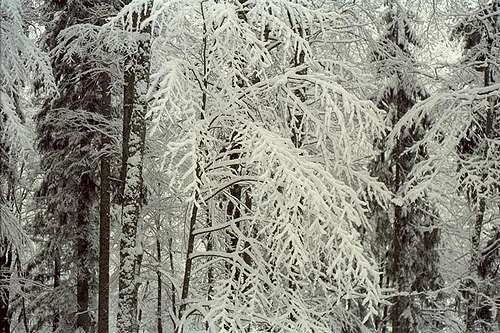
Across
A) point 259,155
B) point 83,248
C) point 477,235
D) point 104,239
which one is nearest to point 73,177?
point 83,248

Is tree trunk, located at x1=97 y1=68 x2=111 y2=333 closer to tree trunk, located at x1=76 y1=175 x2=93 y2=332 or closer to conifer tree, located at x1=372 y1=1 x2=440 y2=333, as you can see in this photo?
tree trunk, located at x1=76 y1=175 x2=93 y2=332

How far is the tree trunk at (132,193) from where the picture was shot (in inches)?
315

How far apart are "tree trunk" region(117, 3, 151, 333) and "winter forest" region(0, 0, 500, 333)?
3 cm

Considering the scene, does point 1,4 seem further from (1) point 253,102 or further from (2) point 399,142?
(2) point 399,142

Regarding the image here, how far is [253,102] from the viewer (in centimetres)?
631

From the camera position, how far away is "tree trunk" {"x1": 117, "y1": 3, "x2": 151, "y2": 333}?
800 cm

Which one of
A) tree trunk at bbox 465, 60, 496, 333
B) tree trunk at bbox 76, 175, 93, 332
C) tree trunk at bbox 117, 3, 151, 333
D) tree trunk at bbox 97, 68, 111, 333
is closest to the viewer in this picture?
tree trunk at bbox 117, 3, 151, 333

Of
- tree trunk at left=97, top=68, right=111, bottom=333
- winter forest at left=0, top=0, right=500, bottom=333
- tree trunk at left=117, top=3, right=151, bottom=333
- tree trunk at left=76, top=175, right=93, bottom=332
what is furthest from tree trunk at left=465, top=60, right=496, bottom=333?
tree trunk at left=76, top=175, right=93, bottom=332

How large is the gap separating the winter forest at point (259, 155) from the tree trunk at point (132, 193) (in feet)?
0.09

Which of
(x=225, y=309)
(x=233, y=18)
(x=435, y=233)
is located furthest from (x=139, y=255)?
(x=435, y=233)

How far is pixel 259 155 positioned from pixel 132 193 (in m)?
3.36

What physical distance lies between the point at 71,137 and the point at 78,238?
2445mm

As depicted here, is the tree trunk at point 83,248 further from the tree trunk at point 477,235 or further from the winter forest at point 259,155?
the tree trunk at point 477,235

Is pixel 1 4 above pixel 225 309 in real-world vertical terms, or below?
above
